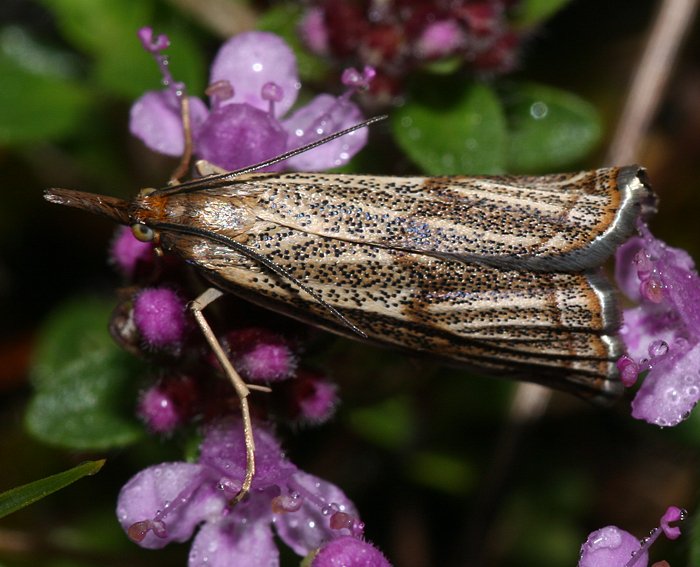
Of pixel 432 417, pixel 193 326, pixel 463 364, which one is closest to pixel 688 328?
pixel 463 364

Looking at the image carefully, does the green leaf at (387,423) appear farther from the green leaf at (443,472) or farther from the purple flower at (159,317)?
the purple flower at (159,317)

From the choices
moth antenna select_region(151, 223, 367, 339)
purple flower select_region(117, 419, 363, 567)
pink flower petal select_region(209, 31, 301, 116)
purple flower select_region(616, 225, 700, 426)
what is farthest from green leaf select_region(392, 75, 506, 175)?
purple flower select_region(117, 419, 363, 567)

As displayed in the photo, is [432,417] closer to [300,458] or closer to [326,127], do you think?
[300,458]

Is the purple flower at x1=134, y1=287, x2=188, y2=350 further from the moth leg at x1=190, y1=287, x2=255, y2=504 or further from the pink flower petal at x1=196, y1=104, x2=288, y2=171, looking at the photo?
the pink flower petal at x1=196, y1=104, x2=288, y2=171

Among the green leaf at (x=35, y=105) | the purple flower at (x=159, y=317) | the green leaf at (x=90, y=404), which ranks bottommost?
the green leaf at (x=90, y=404)

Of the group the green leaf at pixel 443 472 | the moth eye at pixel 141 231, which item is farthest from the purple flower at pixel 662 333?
the green leaf at pixel 443 472

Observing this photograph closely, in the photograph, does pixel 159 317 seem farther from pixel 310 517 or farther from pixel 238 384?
pixel 310 517
